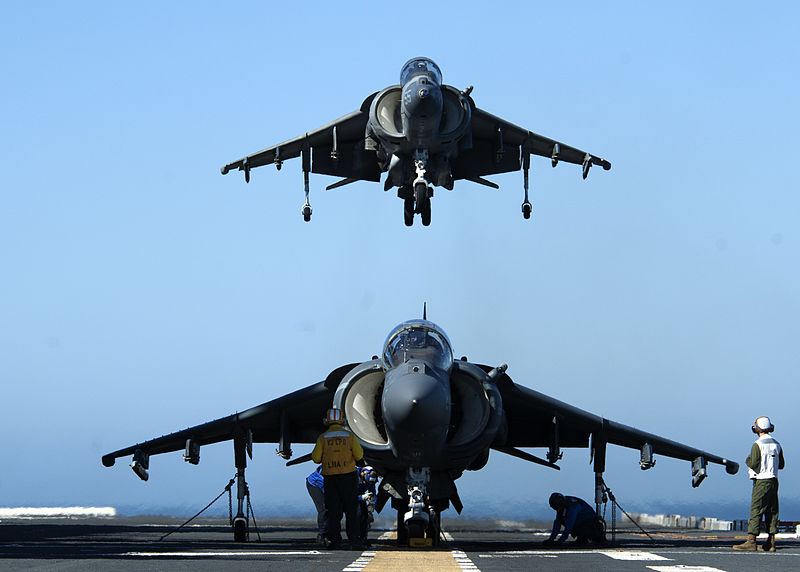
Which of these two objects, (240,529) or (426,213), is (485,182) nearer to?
(426,213)

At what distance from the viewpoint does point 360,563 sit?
9.43 metres

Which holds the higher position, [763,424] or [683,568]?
[763,424]

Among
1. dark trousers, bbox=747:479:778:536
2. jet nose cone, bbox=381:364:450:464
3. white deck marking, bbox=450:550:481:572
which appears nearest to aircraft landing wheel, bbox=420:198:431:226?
jet nose cone, bbox=381:364:450:464

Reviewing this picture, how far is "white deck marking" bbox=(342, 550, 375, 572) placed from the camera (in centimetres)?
853

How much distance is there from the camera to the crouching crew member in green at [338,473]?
512 inches

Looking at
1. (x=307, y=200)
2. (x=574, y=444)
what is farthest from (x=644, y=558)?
(x=307, y=200)

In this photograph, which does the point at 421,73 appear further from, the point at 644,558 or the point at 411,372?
the point at 644,558

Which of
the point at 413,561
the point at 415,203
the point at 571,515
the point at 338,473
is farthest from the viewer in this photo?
the point at 415,203

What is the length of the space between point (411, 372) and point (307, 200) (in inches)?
376

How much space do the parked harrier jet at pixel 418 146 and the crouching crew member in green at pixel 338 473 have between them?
26.4 feet

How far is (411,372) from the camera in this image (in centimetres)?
1378

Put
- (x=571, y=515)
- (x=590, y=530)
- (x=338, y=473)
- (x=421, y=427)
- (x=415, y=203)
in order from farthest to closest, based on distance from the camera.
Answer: (x=415, y=203), (x=590, y=530), (x=571, y=515), (x=421, y=427), (x=338, y=473)

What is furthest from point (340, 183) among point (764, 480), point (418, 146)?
point (764, 480)

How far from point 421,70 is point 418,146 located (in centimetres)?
134
